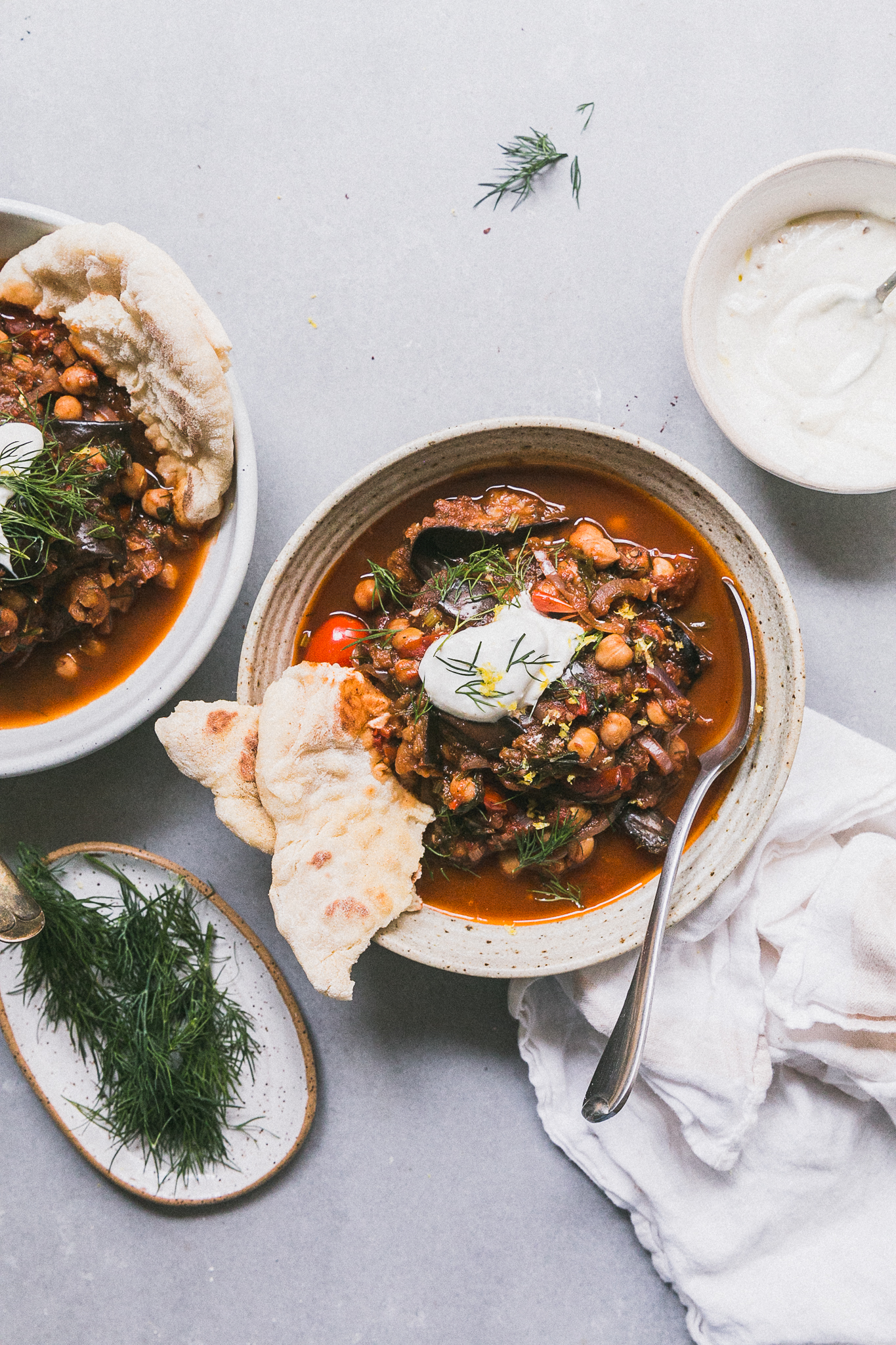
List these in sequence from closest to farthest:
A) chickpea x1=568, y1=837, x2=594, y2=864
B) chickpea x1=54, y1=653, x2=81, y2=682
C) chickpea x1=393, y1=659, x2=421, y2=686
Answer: chickpea x1=393, y1=659, x2=421, y2=686 < chickpea x1=568, y1=837, x2=594, y2=864 < chickpea x1=54, y1=653, x2=81, y2=682

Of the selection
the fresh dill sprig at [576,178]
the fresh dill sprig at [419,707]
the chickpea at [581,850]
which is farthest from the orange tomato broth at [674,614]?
the fresh dill sprig at [576,178]

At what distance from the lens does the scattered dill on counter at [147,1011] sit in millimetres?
3713

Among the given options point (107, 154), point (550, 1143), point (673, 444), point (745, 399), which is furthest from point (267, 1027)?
point (107, 154)

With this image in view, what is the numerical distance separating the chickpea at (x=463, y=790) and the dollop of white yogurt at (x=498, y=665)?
0.22 metres

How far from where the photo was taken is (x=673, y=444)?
145 inches

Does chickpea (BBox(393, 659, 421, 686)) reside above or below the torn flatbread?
above

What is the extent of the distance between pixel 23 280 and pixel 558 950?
3059 millimetres

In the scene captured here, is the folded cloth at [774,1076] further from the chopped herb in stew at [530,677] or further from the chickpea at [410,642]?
Result: the chickpea at [410,642]

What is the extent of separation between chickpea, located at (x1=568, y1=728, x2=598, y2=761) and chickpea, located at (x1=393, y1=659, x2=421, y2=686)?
56 centimetres

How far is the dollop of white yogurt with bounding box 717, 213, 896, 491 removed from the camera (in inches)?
134

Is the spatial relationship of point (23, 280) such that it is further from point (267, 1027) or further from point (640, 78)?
point (267, 1027)

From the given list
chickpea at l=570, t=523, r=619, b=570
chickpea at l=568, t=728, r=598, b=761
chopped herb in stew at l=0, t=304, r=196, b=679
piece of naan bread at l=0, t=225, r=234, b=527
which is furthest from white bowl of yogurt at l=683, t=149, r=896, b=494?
chopped herb in stew at l=0, t=304, r=196, b=679

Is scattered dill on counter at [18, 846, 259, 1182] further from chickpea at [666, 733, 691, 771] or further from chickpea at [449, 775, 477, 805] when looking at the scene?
chickpea at [666, 733, 691, 771]

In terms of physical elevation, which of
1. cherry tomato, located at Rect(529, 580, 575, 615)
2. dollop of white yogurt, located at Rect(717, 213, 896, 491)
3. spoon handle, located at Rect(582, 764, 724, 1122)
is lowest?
spoon handle, located at Rect(582, 764, 724, 1122)
